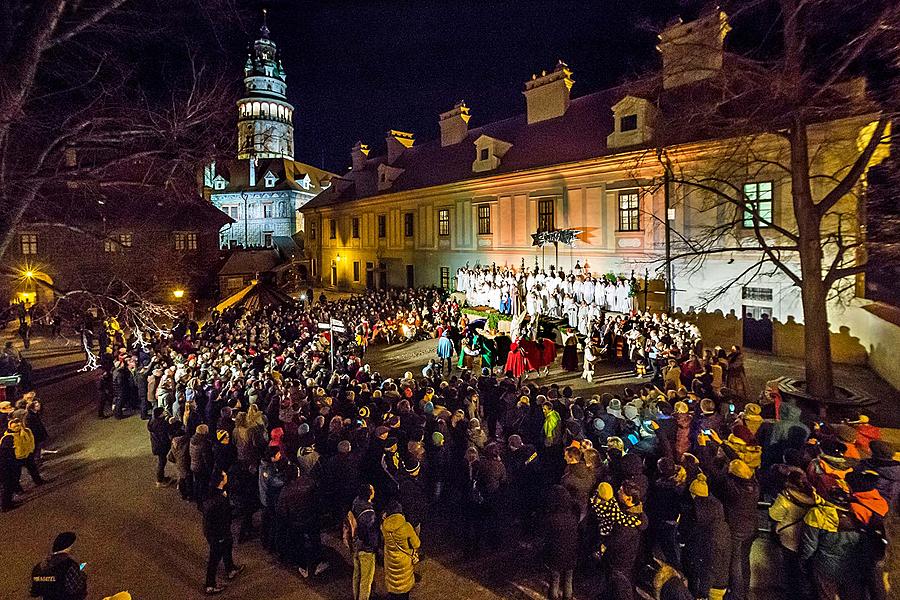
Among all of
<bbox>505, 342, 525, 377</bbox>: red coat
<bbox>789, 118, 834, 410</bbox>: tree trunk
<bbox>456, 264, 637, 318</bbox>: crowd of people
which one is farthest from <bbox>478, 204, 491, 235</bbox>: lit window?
<bbox>789, 118, 834, 410</bbox>: tree trunk

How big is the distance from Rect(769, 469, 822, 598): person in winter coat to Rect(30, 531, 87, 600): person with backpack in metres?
7.21

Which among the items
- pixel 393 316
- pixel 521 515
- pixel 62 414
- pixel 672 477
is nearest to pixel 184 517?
pixel 521 515

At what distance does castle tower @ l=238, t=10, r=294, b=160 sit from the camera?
70.8 meters

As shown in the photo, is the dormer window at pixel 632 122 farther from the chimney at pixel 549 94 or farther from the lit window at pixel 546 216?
the chimney at pixel 549 94

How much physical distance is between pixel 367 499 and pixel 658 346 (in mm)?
11850

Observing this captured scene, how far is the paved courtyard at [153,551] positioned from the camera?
20.8 ft

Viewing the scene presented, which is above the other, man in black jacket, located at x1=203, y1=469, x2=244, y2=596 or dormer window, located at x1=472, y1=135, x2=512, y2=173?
dormer window, located at x1=472, y1=135, x2=512, y2=173

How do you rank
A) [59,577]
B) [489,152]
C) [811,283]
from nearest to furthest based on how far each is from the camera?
1. [59,577]
2. [811,283]
3. [489,152]

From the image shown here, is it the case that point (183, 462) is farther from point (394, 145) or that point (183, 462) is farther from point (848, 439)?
point (394, 145)

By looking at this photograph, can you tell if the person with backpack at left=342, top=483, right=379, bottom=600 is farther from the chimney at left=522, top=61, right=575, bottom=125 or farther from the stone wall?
the chimney at left=522, top=61, right=575, bottom=125

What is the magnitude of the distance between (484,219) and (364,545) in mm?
Answer: 25271

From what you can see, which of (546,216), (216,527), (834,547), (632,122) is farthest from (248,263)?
(834,547)

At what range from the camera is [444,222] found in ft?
106

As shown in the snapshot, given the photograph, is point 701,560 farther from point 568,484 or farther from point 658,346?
point 658,346
